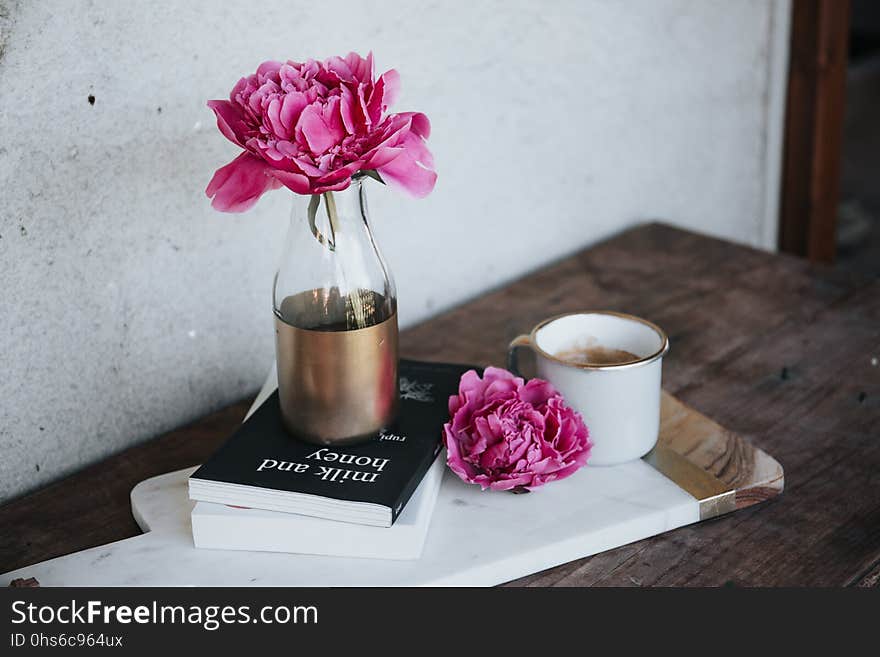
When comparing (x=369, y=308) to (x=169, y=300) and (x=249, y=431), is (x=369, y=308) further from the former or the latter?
(x=169, y=300)

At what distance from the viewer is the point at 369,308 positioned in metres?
0.74

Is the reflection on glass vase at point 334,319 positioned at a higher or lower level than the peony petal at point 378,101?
lower

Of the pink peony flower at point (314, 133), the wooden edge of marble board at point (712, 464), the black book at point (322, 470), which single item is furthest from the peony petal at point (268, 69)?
the wooden edge of marble board at point (712, 464)

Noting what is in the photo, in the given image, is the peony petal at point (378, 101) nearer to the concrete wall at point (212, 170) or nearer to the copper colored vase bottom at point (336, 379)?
the copper colored vase bottom at point (336, 379)

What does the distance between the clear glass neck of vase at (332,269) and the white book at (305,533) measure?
0.45ft

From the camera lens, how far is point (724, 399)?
0.96 meters

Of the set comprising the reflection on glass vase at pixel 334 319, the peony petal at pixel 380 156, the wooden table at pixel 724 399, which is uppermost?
the peony petal at pixel 380 156

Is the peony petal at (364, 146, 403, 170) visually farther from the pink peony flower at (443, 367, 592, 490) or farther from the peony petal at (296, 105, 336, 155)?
the pink peony flower at (443, 367, 592, 490)

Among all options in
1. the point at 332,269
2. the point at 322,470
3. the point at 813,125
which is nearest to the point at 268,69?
the point at 332,269

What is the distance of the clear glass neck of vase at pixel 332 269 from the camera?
0.72 meters

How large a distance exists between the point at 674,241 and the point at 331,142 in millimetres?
812

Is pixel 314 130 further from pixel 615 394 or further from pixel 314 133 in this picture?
pixel 615 394

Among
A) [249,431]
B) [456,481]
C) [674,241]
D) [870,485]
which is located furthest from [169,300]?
[674,241]

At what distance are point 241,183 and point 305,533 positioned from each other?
0.81 feet
